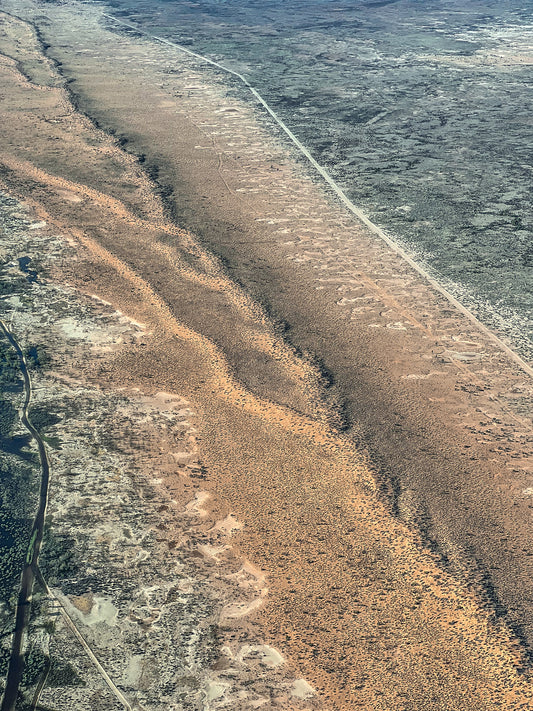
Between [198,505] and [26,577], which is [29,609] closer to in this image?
[26,577]

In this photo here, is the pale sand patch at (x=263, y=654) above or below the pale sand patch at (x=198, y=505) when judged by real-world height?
below

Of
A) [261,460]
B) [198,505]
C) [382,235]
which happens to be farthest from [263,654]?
[382,235]

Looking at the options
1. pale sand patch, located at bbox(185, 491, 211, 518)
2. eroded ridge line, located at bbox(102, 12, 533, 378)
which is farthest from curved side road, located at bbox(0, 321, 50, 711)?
eroded ridge line, located at bbox(102, 12, 533, 378)

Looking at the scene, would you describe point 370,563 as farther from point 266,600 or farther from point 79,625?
point 79,625

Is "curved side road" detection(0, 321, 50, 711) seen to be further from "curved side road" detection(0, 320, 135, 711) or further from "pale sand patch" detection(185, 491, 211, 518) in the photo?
"pale sand patch" detection(185, 491, 211, 518)

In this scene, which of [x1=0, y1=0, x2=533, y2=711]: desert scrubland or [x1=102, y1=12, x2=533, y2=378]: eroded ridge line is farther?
[x1=102, y1=12, x2=533, y2=378]: eroded ridge line

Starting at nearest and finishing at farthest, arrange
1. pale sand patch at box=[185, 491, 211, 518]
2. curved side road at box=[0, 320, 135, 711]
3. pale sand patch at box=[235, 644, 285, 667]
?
1. curved side road at box=[0, 320, 135, 711]
2. pale sand patch at box=[235, 644, 285, 667]
3. pale sand patch at box=[185, 491, 211, 518]

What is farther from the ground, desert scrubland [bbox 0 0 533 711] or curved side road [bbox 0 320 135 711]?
desert scrubland [bbox 0 0 533 711]

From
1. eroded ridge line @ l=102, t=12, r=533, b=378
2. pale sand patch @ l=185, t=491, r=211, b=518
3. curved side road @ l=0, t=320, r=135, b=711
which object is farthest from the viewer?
eroded ridge line @ l=102, t=12, r=533, b=378

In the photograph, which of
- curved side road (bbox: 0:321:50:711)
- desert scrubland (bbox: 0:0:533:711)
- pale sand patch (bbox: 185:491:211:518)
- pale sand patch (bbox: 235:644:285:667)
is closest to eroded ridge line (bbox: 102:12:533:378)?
desert scrubland (bbox: 0:0:533:711)

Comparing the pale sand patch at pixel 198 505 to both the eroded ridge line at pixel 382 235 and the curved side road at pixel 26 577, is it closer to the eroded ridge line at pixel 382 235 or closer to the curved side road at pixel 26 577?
the curved side road at pixel 26 577

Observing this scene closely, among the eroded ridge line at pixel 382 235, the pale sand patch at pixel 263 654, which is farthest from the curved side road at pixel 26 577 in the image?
the eroded ridge line at pixel 382 235

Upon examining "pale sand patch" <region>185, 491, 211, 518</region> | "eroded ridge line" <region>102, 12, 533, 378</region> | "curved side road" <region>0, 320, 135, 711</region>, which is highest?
"eroded ridge line" <region>102, 12, 533, 378</region>
